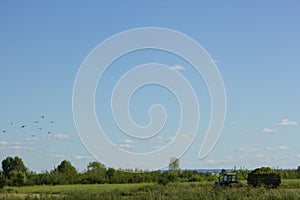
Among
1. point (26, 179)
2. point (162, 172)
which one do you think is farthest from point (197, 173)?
point (26, 179)

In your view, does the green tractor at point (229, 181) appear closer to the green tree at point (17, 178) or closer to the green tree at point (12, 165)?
the green tree at point (17, 178)

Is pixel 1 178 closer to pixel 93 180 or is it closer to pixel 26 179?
pixel 26 179

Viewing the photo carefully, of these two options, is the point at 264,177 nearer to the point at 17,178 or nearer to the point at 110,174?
the point at 110,174

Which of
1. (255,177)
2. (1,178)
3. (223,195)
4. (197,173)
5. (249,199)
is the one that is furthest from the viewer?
(197,173)

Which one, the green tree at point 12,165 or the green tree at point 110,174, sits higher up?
the green tree at point 12,165

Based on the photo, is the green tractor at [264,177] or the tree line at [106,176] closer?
the green tractor at [264,177]

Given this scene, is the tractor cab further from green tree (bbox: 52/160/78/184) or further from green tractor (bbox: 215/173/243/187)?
green tree (bbox: 52/160/78/184)

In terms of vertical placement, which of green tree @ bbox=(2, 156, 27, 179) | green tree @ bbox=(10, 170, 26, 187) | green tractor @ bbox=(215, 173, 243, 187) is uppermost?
green tree @ bbox=(2, 156, 27, 179)

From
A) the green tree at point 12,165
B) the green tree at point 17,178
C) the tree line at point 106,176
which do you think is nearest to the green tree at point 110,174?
the tree line at point 106,176

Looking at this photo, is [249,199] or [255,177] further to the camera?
[255,177]

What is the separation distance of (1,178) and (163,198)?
31.8m

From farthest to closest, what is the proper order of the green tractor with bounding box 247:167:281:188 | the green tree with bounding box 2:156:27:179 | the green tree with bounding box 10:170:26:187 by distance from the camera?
1. the green tree with bounding box 2:156:27:179
2. the green tree with bounding box 10:170:26:187
3. the green tractor with bounding box 247:167:281:188

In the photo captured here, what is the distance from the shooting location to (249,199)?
20891 millimetres

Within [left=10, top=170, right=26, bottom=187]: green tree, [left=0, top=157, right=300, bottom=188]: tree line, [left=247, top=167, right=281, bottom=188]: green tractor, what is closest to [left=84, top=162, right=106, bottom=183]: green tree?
[left=0, top=157, right=300, bottom=188]: tree line
